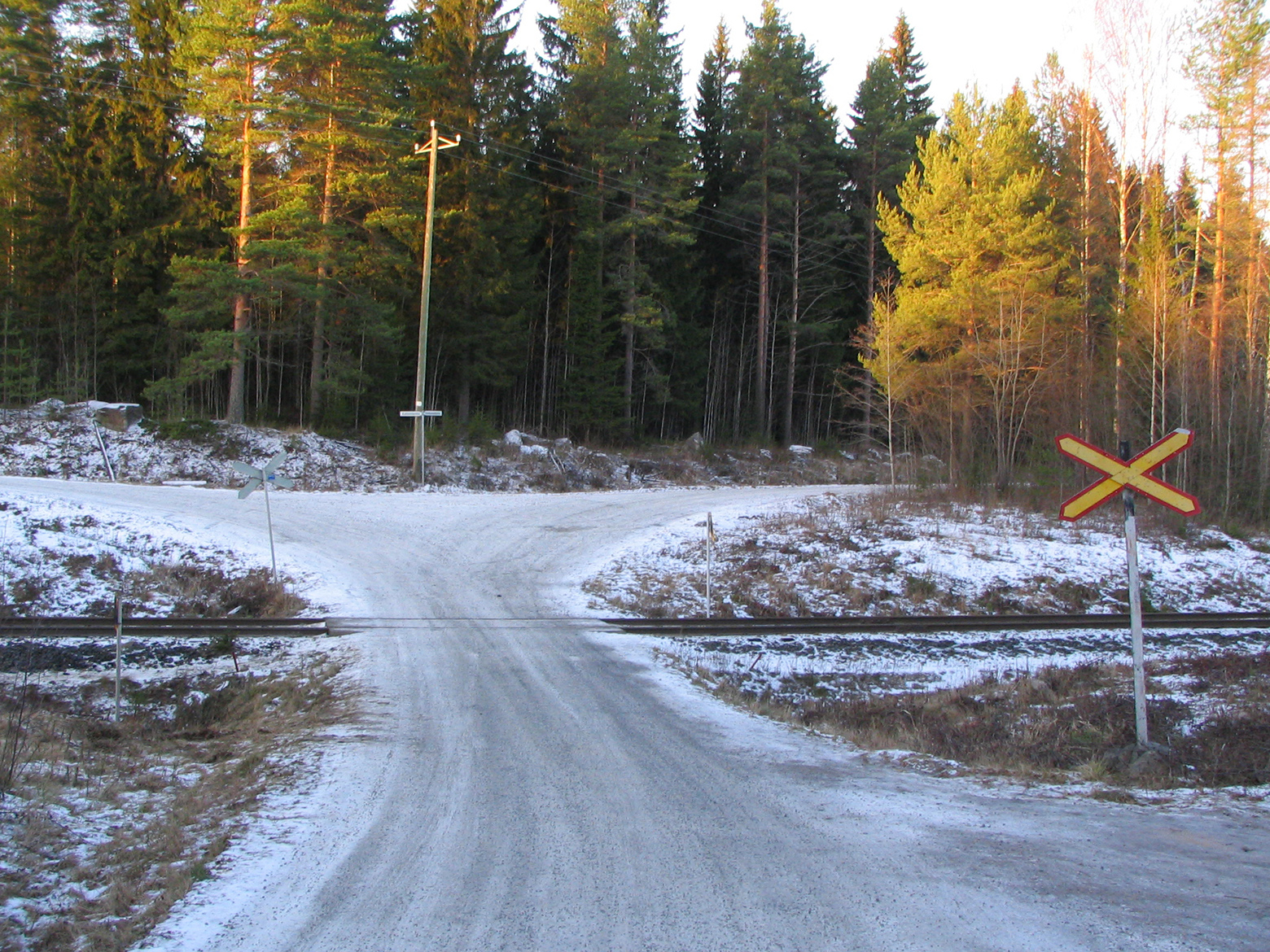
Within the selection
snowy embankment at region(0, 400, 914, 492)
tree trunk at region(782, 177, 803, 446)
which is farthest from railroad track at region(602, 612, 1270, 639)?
tree trunk at region(782, 177, 803, 446)

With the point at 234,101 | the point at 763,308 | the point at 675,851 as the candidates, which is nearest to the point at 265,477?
the point at 675,851

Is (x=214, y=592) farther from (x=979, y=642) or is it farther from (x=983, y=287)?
(x=983, y=287)

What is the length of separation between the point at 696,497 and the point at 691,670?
13.0 metres

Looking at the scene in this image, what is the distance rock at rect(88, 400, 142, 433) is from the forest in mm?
985

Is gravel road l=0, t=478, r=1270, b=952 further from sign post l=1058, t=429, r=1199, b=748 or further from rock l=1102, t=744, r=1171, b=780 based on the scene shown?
sign post l=1058, t=429, r=1199, b=748

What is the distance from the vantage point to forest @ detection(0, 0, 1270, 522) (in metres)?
24.8

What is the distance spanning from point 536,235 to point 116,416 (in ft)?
63.4

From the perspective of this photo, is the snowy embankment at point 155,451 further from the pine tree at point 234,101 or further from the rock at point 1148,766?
the rock at point 1148,766

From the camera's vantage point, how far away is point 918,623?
563 inches

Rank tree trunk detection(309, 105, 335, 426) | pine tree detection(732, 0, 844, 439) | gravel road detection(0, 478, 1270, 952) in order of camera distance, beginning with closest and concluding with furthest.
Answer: gravel road detection(0, 478, 1270, 952) < tree trunk detection(309, 105, 335, 426) < pine tree detection(732, 0, 844, 439)

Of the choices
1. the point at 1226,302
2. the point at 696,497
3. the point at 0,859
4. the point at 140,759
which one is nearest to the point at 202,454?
the point at 696,497

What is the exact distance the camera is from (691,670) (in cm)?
1134

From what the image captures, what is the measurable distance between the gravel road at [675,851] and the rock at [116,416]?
1984 cm

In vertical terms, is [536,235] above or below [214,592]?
above
